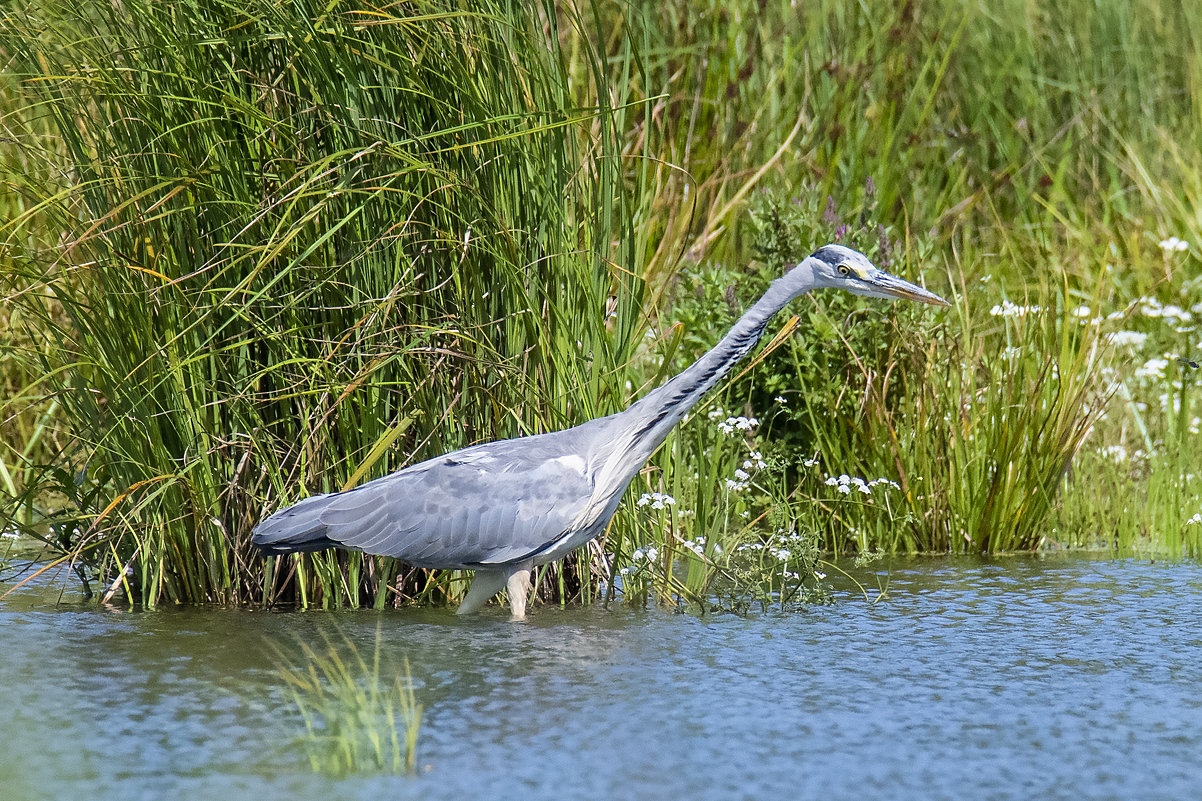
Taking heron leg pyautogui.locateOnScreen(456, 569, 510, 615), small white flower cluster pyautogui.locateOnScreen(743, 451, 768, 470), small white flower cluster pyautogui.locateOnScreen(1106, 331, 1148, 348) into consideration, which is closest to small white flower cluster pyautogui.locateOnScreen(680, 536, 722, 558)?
small white flower cluster pyautogui.locateOnScreen(743, 451, 768, 470)

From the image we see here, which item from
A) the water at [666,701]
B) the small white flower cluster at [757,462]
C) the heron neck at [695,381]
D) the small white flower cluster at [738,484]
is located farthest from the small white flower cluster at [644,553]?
the small white flower cluster at [757,462]

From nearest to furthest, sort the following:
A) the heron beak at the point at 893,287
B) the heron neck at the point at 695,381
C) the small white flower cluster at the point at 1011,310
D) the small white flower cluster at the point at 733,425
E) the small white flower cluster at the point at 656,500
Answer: the heron neck at the point at 695,381, the heron beak at the point at 893,287, the small white flower cluster at the point at 656,500, the small white flower cluster at the point at 733,425, the small white flower cluster at the point at 1011,310

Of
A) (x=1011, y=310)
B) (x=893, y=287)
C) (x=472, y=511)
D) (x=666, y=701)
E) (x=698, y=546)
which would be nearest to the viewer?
(x=666, y=701)

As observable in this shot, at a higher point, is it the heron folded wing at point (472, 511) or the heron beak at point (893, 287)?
the heron beak at point (893, 287)

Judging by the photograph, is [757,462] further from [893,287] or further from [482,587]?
[482,587]

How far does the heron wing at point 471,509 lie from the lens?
4.95 metres

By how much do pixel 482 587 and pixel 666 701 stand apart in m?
1.24

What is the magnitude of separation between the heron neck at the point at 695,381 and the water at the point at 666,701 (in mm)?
728

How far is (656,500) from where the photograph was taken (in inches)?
215

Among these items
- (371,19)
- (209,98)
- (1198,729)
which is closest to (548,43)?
(371,19)

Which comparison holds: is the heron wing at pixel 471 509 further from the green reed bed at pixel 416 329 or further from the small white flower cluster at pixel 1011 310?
the small white flower cluster at pixel 1011 310

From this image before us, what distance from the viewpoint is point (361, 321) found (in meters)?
5.16

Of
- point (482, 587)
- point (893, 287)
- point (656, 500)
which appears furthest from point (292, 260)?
point (893, 287)

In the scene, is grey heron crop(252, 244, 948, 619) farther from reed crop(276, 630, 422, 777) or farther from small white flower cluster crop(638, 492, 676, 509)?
reed crop(276, 630, 422, 777)
